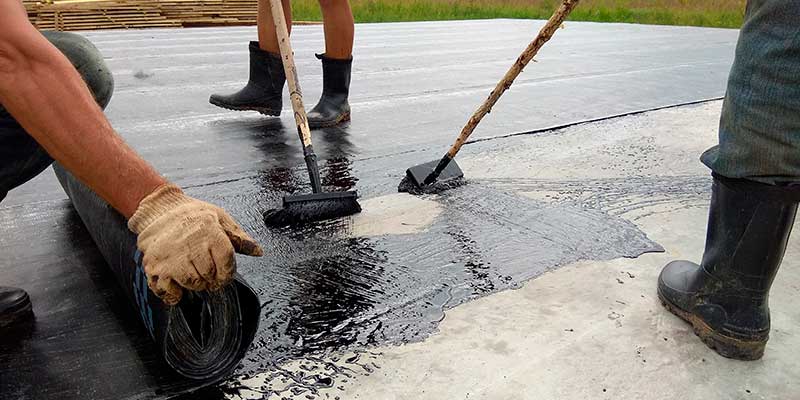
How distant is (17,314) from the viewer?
1381 mm

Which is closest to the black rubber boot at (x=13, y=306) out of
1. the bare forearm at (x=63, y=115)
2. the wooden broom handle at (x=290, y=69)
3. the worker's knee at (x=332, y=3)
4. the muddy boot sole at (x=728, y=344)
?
the bare forearm at (x=63, y=115)

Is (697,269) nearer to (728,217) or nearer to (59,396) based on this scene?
(728,217)

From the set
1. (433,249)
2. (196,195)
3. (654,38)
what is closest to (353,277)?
(433,249)

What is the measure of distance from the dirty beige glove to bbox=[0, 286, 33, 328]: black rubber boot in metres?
0.52

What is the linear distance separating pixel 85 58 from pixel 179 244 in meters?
0.97

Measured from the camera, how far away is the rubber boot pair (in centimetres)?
311

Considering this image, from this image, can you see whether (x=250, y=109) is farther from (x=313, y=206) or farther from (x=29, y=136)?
(x=29, y=136)

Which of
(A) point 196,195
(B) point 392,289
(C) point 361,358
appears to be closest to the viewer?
(C) point 361,358

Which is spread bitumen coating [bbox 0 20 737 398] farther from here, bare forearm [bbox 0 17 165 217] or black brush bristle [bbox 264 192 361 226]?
bare forearm [bbox 0 17 165 217]

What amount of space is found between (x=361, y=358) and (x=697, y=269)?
2.68ft

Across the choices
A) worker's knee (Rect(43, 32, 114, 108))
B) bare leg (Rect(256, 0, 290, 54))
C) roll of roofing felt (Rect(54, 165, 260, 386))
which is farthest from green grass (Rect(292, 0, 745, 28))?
roll of roofing felt (Rect(54, 165, 260, 386))

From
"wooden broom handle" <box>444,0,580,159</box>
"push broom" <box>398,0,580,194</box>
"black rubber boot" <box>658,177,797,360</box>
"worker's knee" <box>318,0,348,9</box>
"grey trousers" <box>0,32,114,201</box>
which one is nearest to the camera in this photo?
"black rubber boot" <box>658,177,797,360</box>

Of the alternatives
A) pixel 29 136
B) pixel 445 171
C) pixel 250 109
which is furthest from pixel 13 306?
pixel 250 109

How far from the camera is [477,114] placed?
7.35 ft
